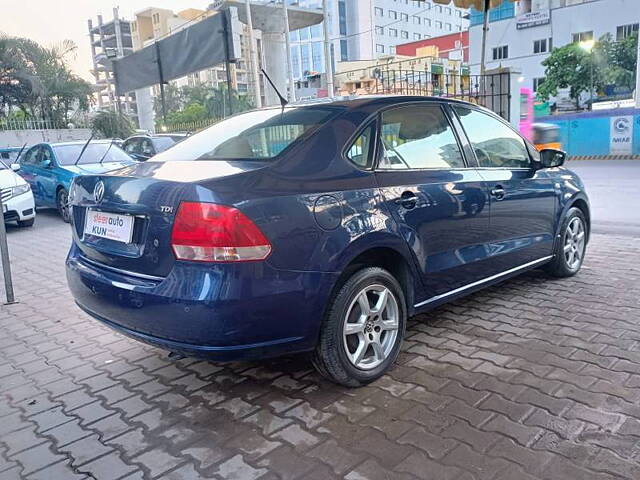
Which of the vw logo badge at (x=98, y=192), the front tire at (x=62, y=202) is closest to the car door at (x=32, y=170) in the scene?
the front tire at (x=62, y=202)

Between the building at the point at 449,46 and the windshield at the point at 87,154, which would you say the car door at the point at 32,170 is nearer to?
the windshield at the point at 87,154

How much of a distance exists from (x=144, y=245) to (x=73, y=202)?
899 mm

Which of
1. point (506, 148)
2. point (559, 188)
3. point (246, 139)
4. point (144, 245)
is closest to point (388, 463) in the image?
point (144, 245)

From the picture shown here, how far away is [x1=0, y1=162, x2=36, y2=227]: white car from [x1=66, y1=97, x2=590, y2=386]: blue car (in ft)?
21.5

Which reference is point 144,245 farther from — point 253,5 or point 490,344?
point 253,5

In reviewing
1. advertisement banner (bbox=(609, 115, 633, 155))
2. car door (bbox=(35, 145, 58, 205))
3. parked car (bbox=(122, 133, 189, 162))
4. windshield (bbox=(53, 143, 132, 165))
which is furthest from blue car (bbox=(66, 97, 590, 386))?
advertisement banner (bbox=(609, 115, 633, 155))

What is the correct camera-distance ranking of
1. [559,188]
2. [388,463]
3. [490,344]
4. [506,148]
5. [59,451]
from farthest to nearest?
[559,188], [506,148], [490,344], [59,451], [388,463]

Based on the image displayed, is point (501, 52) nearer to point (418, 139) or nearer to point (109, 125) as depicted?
point (109, 125)

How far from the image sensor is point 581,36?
143ft

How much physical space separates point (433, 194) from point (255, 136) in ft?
3.74

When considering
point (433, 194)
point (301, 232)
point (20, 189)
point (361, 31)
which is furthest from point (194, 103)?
point (301, 232)

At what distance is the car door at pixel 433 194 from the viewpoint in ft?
10.1

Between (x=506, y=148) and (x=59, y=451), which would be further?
(x=506, y=148)

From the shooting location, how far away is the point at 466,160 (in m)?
3.62
